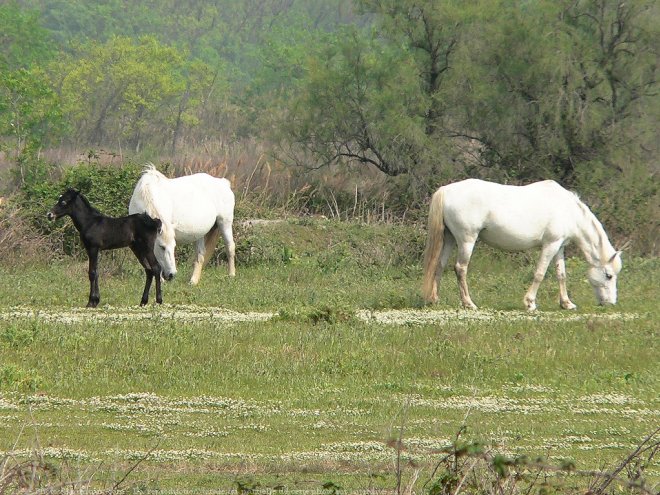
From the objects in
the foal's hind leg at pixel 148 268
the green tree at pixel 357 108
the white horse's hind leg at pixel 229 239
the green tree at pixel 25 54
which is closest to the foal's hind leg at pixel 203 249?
the white horse's hind leg at pixel 229 239

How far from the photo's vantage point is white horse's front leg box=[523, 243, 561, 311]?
1964 cm

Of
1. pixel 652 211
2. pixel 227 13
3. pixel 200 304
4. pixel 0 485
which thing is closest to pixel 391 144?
pixel 652 211

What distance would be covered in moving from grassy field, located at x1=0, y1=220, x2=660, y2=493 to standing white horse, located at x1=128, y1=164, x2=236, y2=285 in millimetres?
857

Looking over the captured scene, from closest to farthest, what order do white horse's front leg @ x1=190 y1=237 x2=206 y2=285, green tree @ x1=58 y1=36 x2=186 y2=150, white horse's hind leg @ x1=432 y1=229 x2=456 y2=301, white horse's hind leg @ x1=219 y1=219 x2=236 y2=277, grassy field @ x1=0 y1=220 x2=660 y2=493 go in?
grassy field @ x1=0 y1=220 x2=660 y2=493, white horse's hind leg @ x1=432 y1=229 x2=456 y2=301, white horse's front leg @ x1=190 y1=237 x2=206 y2=285, white horse's hind leg @ x1=219 y1=219 x2=236 y2=277, green tree @ x1=58 y1=36 x2=186 y2=150

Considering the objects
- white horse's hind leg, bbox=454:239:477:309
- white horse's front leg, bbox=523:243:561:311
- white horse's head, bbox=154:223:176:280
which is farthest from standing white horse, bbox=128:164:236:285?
white horse's front leg, bbox=523:243:561:311

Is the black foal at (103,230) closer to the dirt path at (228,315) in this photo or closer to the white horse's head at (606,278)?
the dirt path at (228,315)

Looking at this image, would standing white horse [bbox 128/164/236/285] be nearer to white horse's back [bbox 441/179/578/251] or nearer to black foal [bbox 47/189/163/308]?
black foal [bbox 47/189/163/308]

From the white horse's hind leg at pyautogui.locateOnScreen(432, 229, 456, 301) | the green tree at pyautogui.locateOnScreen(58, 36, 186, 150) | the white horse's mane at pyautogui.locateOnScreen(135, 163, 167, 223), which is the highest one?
the white horse's mane at pyautogui.locateOnScreen(135, 163, 167, 223)

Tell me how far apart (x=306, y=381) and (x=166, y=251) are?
23.9 feet

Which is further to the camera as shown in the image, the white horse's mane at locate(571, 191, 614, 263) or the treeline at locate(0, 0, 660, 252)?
the treeline at locate(0, 0, 660, 252)

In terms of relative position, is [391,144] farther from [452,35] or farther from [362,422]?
[362,422]

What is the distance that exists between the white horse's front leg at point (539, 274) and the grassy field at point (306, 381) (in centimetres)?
24

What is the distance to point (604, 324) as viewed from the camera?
1758 cm

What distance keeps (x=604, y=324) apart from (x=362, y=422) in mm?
6699
